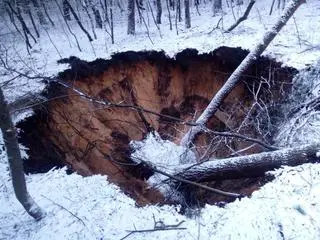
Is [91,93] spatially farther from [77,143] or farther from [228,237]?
[228,237]

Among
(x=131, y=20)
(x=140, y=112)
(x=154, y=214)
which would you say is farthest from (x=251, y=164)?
(x=131, y=20)

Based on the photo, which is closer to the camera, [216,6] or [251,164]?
[251,164]

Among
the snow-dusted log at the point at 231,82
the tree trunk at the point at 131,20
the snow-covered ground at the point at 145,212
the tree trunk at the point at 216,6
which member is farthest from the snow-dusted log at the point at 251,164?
the tree trunk at the point at 216,6

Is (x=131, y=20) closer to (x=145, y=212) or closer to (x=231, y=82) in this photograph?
(x=231, y=82)

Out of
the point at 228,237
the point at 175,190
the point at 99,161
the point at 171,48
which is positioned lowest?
the point at 99,161

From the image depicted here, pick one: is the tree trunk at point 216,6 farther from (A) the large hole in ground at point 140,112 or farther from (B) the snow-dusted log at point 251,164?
(B) the snow-dusted log at point 251,164

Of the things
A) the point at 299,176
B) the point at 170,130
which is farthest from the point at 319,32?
the point at 299,176
